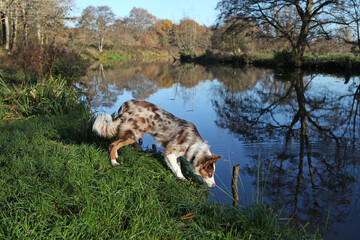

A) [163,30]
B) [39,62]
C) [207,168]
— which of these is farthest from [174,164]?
[163,30]

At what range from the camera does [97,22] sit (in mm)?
51969

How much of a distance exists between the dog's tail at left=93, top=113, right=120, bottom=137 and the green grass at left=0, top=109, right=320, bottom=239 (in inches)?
14.3

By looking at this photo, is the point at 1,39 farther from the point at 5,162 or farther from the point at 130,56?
the point at 5,162

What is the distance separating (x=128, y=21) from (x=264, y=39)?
191 feet

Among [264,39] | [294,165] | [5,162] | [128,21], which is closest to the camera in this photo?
[5,162]

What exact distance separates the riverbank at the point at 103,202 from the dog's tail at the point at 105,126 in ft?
1.21

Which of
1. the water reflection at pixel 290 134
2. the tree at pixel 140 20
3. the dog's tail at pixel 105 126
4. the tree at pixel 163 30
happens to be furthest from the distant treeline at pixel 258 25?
the tree at pixel 140 20

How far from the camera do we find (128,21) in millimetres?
80688

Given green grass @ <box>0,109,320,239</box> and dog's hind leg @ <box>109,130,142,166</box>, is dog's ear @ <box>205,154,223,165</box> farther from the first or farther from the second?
dog's hind leg @ <box>109,130,142,166</box>

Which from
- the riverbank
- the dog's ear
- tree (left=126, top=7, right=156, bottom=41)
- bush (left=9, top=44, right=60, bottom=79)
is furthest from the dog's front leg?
tree (left=126, top=7, right=156, bottom=41)

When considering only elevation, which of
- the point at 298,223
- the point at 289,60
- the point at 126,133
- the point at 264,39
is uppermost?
the point at 264,39

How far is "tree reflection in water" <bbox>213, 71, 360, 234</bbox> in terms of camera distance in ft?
15.2

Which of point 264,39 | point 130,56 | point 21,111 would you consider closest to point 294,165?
point 21,111

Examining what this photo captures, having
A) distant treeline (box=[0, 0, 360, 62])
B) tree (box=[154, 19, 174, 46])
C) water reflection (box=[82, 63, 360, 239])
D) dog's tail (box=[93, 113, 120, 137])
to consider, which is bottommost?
water reflection (box=[82, 63, 360, 239])
